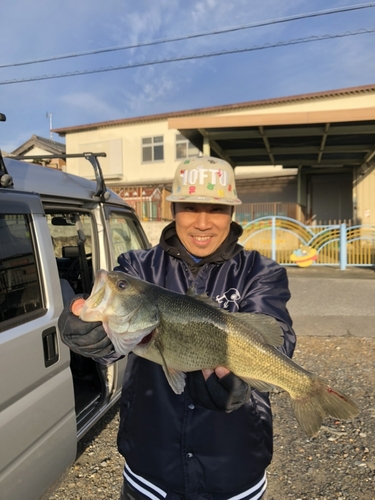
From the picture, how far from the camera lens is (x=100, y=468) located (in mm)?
3242

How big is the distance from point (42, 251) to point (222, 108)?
2077 centimetres

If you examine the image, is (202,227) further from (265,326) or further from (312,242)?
(312,242)

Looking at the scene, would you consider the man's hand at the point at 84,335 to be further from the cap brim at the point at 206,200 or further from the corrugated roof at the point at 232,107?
the corrugated roof at the point at 232,107

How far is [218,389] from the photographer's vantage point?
5.30ft

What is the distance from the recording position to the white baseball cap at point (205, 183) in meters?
1.97

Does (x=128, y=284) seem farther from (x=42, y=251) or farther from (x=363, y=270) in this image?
(x=363, y=270)

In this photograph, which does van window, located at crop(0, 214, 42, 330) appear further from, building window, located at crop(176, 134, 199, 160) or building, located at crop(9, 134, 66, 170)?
building, located at crop(9, 134, 66, 170)

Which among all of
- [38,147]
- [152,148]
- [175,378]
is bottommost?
[175,378]

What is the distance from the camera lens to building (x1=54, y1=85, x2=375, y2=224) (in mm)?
12773

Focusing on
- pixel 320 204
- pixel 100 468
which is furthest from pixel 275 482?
pixel 320 204

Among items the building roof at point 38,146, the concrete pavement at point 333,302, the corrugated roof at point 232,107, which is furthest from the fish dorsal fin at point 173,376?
the building roof at point 38,146

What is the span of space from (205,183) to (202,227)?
0.23 meters

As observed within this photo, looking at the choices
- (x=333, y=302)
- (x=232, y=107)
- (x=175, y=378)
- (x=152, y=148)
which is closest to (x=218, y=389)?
(x=175, y=378)

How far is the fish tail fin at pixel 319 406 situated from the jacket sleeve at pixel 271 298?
0.26 meters
